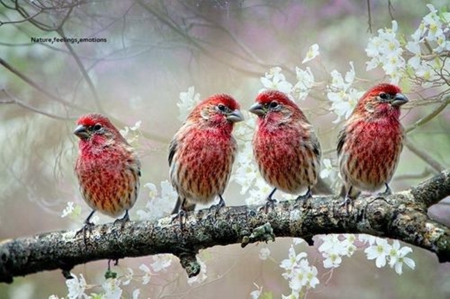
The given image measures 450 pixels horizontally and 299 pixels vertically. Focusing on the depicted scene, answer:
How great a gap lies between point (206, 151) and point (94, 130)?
0.34 meters

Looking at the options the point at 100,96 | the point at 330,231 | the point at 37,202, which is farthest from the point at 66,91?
the point at 330,231

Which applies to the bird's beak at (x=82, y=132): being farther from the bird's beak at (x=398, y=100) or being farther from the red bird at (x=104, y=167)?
the bird's beak at (x=398, y=100)

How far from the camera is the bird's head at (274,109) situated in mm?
2324

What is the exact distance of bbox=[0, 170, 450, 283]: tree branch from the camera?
1.78 m

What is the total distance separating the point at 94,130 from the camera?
7.94 feet

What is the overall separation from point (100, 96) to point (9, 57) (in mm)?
415

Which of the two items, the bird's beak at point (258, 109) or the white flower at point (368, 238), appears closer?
the bird's beak at point (258, 109)

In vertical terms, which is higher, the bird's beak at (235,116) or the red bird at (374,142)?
the bird's beak at (235,116)

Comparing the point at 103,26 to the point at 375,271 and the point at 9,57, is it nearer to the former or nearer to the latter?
the point at 9,57

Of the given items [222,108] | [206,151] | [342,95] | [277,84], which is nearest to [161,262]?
[206,151]

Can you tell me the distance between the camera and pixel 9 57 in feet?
10.5

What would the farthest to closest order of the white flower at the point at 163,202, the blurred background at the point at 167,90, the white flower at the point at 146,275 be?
the blurred background at the point at 167,90 → the white flower at the point at 163,202 → the white flower at the point at 146,275

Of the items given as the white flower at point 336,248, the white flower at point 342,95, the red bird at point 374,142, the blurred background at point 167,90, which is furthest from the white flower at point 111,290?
the white flower at point 342,95

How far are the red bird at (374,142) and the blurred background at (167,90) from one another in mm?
497
